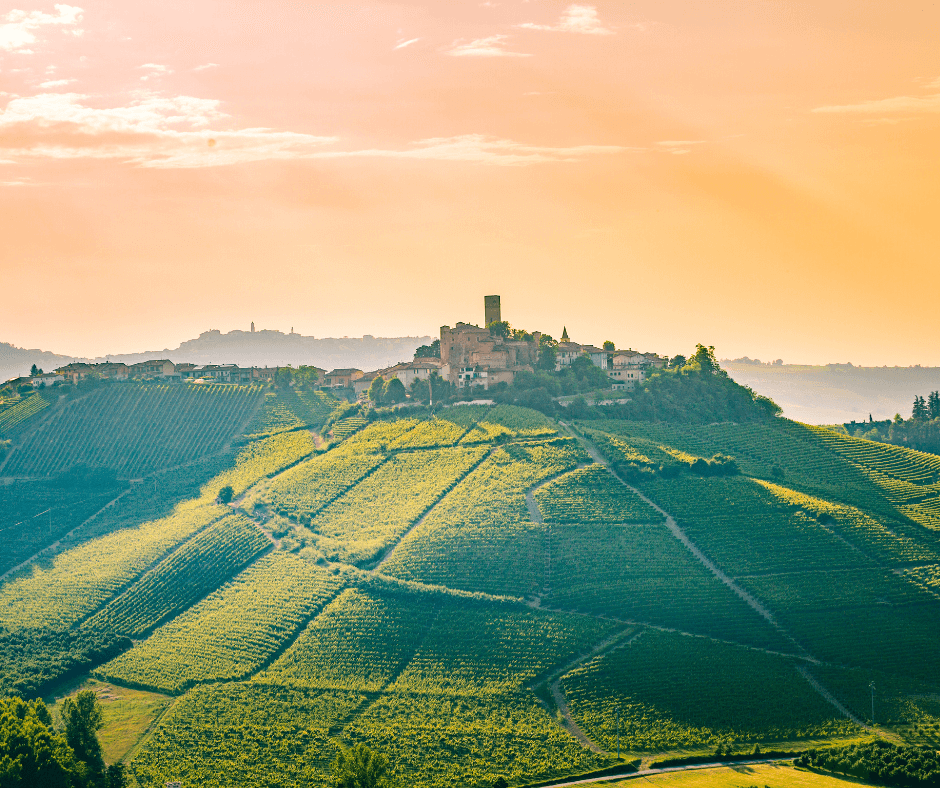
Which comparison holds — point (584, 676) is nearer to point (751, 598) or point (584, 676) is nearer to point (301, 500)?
point (751, 598)

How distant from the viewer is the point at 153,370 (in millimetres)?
123438

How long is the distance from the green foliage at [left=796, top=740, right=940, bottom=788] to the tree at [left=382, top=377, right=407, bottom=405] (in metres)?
60.9

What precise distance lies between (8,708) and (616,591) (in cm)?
3475

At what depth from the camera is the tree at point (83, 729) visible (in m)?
46.5

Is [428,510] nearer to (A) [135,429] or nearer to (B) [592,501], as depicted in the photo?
(B) [592,501]

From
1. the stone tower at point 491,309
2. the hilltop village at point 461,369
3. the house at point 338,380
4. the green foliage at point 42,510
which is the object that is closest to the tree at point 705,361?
the hilltop village at point 461,369

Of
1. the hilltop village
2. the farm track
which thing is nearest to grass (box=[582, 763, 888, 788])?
the farm track

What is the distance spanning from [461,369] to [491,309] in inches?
659

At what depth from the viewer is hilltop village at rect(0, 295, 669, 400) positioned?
327ft

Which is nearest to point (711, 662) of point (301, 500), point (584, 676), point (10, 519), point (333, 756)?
point (584, 676)

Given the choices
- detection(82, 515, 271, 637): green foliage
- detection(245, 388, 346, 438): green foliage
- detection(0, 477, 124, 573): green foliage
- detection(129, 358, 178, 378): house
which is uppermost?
detection(129, 358, 178, 378): house

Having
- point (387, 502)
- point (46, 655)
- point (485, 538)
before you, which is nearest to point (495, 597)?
point (485, 538)

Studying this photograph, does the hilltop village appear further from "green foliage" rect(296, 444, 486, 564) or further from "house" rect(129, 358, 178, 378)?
"green foliage" rect(296, 444, 486, 564)

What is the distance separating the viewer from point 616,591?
60.0m
